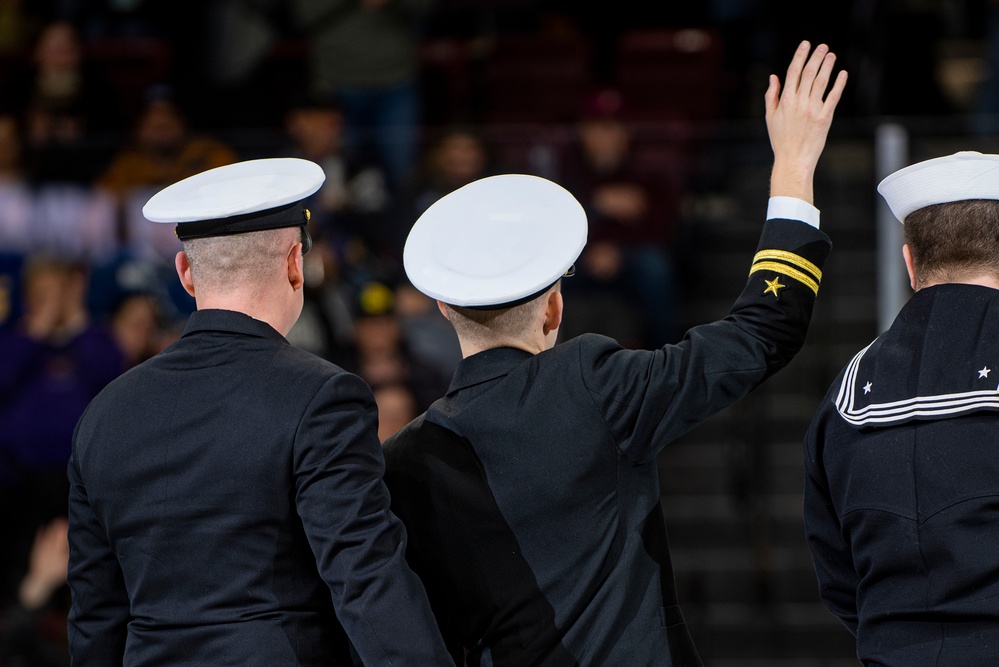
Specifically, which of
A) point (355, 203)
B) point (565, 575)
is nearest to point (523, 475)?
point (565, 575)

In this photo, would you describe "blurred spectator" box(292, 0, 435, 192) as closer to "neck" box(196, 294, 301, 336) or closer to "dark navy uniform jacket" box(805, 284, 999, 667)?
"neck" box(196, 294, 301, 336)

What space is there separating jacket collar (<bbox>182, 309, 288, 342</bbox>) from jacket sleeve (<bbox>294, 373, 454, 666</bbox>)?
7.8 inches

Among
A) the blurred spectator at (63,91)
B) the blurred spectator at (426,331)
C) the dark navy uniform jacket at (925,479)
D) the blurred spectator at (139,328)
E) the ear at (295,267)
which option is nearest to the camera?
the dark navy uniform jacket at (925,479)

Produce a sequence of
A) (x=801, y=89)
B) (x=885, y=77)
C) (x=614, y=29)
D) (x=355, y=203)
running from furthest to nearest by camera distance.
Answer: (x=614, y=29) < (x=885, y=77) < (x=355, y=203) < (x=801, y=89)

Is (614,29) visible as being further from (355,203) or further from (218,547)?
(218,547)

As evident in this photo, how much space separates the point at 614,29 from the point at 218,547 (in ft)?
23.2

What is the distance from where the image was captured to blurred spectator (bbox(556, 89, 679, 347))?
18.8 ft

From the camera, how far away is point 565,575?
2287 millimetres

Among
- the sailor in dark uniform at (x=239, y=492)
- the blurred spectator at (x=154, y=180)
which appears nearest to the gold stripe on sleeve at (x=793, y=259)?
the sailor in dark uniform at (x=239, y=492)

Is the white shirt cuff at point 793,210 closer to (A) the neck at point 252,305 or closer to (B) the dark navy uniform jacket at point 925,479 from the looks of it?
(B) the dark navy uniform jacket at point 925,479

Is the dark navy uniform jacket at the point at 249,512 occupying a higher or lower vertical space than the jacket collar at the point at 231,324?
lower

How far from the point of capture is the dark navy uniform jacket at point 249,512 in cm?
211

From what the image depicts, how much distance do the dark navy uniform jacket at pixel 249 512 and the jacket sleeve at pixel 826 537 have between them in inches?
29.8

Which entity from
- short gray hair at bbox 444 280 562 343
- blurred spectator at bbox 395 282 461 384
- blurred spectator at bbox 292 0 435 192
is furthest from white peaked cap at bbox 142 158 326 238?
blurred spectator at bbox 292 0 435 192
